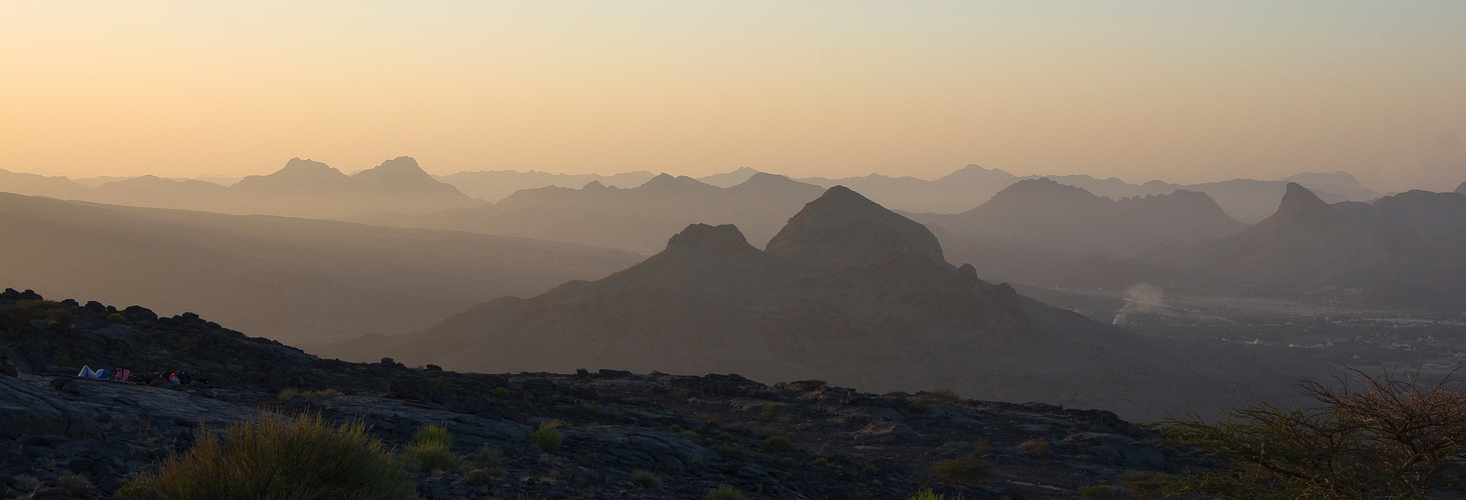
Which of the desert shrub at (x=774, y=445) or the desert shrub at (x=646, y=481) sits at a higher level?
the desert shrub at (x=646, y=481)

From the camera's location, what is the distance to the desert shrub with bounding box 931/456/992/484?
2702 cm

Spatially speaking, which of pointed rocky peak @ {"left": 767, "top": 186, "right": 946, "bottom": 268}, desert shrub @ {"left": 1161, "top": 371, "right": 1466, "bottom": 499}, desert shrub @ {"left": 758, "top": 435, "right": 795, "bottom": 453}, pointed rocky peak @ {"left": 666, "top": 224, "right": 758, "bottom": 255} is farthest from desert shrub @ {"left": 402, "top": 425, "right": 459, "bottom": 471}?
pointed rocky peak @ {"left": 767, "top": 186, "right": 946, "bottom": 268}

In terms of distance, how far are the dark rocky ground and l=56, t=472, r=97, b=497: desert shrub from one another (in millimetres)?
130

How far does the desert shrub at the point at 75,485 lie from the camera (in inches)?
381

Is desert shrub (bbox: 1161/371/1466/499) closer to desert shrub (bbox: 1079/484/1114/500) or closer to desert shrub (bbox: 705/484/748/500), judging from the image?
desert shrub (bbox: 705/484/748/500)

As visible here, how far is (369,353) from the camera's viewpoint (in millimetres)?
121250

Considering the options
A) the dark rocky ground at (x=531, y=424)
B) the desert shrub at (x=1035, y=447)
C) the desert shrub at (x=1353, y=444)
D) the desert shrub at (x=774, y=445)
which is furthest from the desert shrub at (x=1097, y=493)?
the desert shrub at (x=1353, y=444)

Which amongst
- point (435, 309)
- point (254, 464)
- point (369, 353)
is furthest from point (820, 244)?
point (254, 464)

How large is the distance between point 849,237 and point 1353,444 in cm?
13913

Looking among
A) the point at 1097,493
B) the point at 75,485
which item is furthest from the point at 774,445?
the point at 75,485

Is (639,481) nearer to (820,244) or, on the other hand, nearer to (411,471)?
(411,471)

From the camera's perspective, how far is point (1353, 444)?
15297 millimetres

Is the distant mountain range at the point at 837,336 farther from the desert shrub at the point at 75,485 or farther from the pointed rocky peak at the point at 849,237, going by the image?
the desert shrub at the point at 75,485

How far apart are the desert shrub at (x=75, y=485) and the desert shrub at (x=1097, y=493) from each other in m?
24.0
